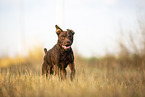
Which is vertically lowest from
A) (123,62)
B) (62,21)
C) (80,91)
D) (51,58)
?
(123,62)

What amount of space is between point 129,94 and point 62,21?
7.51 meters

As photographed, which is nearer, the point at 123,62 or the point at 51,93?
the point at 51,93

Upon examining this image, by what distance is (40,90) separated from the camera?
10.9 feet

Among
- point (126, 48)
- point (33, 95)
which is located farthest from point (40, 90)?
point (126, 48)

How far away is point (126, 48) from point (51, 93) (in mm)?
6787

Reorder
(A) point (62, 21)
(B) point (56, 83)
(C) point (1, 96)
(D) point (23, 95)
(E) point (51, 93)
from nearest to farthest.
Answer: (E) point (51, 93) < (D) point (23, 95) < (C) point (1, 96) < (B) point (56, 83) < (A) point (62, 21)

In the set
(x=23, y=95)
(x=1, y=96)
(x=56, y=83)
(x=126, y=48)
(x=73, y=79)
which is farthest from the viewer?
(x=126, y=48)

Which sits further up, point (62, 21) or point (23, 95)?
point (62, 21)

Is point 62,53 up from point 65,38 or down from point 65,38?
down

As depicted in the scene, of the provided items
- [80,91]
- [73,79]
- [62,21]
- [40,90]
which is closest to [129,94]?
[80,91]

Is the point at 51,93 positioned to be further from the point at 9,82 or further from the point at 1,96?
the point at 9,82

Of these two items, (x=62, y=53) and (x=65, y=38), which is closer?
(x=65, y=38)

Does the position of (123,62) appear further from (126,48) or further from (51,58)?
(51,58)

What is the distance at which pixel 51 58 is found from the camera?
4480mm
